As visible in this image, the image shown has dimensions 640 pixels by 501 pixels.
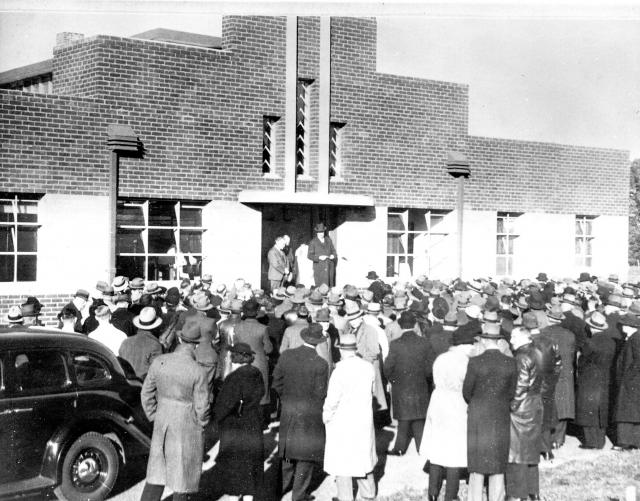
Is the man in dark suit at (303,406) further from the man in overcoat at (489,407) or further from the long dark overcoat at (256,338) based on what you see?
the long dark overcoat at (256,338)

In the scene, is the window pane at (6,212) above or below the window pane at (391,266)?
above

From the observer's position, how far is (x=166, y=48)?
13320mm

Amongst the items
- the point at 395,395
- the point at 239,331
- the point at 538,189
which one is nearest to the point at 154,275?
the point at 239,331

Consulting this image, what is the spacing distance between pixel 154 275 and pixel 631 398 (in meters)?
8.60

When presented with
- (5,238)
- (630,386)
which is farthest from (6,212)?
(630,386)

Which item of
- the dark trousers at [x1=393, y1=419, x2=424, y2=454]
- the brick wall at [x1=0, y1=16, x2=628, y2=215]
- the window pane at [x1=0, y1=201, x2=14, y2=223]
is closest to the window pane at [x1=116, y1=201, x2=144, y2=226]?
the brick wall at [x1=0, y1=16, x2=628, y2=215]

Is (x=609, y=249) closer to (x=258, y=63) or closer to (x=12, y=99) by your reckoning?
(x=258, y=63)

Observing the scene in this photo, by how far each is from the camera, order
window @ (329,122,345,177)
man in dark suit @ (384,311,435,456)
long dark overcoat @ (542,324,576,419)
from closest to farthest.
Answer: man in dark suit @ (384,311,435,456), long dark overcoat @ (542,324,576,419), window @ (329,122,345,177)

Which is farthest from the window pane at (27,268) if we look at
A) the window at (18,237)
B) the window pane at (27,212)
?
the window pane at (27,212)

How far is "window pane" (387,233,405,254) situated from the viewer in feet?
53.5

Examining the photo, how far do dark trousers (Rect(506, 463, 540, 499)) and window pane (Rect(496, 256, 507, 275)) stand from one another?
1101 centimetres

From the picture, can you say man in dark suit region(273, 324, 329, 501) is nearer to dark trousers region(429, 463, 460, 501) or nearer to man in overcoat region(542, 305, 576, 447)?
dark trousers region(429, 463, 460, 501)

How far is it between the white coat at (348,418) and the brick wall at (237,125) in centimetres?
774

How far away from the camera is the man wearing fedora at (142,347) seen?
7988 mm
